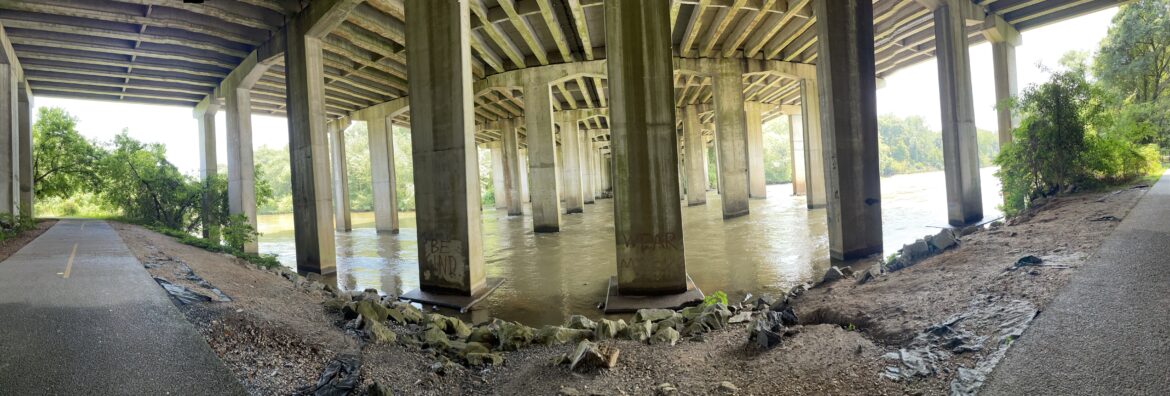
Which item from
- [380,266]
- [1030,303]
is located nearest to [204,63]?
[380,266]

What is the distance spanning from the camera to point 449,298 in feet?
31.0

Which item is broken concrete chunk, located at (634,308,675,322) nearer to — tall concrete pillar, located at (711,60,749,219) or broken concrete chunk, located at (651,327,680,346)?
broken concrete chunk, located at (651,327,680,346)

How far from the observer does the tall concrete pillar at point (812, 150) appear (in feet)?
80.4

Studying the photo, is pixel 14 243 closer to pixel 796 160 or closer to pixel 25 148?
pixel 25 148

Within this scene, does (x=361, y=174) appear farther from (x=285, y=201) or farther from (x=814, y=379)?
(x=814, y=379)

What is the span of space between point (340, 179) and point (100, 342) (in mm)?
25780

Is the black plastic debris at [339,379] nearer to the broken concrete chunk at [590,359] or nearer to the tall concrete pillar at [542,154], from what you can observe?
the broken concrete chunk at [590,359]

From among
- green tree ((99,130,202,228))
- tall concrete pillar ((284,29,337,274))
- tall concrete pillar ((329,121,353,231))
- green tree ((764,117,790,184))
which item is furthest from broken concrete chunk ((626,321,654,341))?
green tree ((764,117,790,184))

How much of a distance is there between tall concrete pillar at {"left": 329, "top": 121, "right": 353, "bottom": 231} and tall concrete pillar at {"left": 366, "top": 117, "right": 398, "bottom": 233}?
2.42 m

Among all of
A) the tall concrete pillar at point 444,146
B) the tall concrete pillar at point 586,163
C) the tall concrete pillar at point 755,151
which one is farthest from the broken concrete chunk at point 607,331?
the tall concrete pillar at point 586,163

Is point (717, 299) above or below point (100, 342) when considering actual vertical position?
below

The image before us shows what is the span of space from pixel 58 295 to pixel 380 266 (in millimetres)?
8621

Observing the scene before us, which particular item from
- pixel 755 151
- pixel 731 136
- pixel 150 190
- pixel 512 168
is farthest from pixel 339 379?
pixel 755 151

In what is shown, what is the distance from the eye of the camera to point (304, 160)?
46.1 ft
